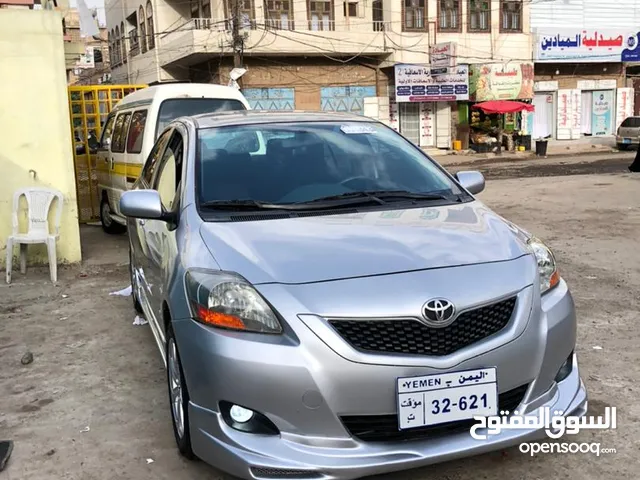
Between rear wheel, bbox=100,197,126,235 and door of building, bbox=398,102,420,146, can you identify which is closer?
rear wheel, bbox=100,197,126,235

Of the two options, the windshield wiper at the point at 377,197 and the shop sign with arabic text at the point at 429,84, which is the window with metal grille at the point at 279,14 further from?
the windshield wiper at the point at 377,197

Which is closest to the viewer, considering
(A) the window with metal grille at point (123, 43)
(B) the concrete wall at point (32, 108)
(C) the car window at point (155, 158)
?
(C) the car window at point (155, 158)

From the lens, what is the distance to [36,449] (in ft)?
11.2

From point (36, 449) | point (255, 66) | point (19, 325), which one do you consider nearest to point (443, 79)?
point (255, 66)

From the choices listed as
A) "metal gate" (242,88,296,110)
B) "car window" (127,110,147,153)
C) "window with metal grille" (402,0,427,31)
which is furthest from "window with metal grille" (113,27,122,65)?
"car window" (127,110,147,153)

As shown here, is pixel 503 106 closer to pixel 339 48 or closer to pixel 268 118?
pixel 339 48

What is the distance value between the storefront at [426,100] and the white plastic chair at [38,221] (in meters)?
22.7

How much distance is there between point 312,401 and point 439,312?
0.60 meters

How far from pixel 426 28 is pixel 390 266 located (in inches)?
1170

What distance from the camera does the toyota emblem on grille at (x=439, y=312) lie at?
8.54 ft

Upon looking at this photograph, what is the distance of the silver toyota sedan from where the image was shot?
256 cm

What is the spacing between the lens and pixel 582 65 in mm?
34094

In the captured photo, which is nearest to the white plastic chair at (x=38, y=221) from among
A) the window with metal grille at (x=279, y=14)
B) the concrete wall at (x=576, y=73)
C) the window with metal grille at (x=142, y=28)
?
the window with metal grille at (x=279, y=14)

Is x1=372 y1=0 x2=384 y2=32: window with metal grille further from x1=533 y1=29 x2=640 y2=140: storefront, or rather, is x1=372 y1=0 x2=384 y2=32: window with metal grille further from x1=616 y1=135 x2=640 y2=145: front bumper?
x1=616 y1=135 x2=640 y2=145: front bumper
